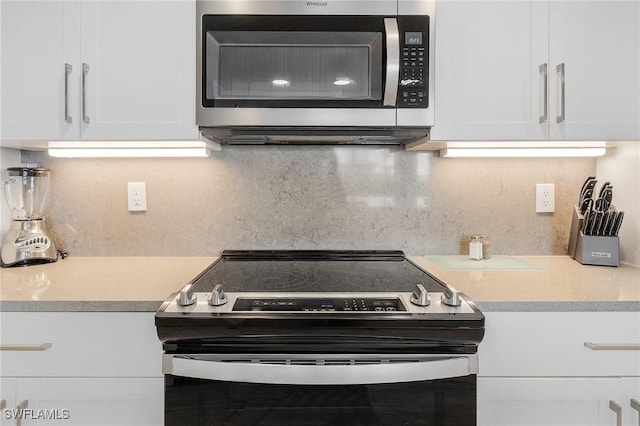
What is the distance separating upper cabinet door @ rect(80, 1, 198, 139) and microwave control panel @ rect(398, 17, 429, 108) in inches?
26.5

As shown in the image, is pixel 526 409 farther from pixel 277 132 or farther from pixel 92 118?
pixel 92 118

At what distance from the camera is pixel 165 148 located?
63.8 inches

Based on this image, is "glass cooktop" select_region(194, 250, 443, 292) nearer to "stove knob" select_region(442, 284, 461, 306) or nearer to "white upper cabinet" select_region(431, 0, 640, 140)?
"stove knob" select_region(442, 284, 461, 306)

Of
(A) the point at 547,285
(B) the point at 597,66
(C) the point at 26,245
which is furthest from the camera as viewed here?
(C) the point at 26,245

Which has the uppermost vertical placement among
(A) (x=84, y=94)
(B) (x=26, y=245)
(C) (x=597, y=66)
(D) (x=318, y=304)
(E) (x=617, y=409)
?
(C) (x=597, y=66)

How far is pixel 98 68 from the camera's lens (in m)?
1.44

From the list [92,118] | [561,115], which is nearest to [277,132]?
[92,118]

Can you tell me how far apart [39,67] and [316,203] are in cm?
105

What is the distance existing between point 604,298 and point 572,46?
0.81 metres

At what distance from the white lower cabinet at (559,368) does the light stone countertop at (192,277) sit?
0.04 meters

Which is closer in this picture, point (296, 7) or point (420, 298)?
point (420, 298)

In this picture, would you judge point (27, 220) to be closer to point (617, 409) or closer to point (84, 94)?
point (84, 94)

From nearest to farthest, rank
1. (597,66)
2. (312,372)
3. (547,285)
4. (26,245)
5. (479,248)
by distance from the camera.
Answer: (312,372)
(547,285)
(597,66)
(26,245)
(479,248)

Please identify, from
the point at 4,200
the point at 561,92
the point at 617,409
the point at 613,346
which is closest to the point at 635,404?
the point at 617,409
